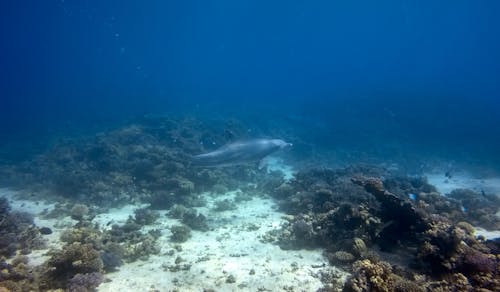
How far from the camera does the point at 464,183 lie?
19578 mm

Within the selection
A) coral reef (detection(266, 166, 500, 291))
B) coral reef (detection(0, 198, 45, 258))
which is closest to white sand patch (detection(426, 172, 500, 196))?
Answer: coral reef (detection(266, 166, 500, 291))

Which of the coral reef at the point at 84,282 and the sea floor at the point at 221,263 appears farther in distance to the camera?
the sea floor at the point at 221,263

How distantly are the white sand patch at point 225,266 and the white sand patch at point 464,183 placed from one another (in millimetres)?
13290

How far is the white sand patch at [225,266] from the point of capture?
663 centimetres

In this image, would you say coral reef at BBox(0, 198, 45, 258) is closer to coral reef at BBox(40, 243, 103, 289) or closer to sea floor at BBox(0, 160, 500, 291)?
sea floor at BBox(0, 160, 500, 291)

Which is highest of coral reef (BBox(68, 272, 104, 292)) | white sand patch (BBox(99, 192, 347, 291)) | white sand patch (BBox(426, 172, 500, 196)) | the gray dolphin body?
the gray dolphin body

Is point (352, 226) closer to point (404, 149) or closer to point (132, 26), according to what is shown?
point (404, 149)

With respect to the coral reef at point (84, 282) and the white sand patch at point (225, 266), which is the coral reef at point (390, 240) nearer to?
the white sand patch at point (225, 266)

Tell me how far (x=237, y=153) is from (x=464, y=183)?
16.5 m

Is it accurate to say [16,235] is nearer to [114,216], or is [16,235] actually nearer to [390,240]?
[114,216]

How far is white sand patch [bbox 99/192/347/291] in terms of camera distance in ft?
21.7

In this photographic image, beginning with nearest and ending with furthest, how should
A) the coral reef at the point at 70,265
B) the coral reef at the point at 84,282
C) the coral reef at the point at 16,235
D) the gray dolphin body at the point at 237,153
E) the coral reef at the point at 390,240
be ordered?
the coral reef at the point at 390,240 < the coral reef at the point at 84,282 < the coral reef at the point at 70,265 < the coral reef at the point at 16,235 < the gray dolphin body at the point at 237,153

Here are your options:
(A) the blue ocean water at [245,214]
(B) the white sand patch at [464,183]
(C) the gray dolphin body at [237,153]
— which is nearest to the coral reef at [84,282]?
(A) the blue ocean water at [245,214]

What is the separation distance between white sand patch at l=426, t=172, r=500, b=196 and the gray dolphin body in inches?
458
